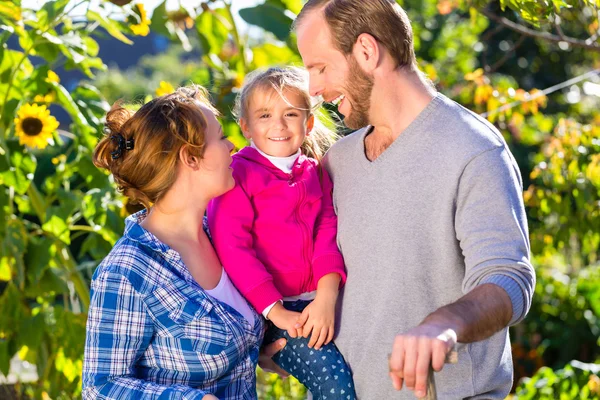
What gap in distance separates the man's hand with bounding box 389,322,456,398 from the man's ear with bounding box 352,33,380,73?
36.7 inches

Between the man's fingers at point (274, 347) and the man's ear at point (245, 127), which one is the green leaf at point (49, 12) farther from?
the man's fingers at point (274, 347)

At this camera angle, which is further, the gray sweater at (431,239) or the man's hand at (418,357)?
the gray sweater at (431,239)

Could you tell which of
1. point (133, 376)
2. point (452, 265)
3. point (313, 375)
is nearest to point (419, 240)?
point (452, 265)

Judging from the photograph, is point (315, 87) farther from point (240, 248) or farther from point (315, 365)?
point (315, 365)

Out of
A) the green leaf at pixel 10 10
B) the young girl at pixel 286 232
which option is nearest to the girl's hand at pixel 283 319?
the young girl at pixel 286 232

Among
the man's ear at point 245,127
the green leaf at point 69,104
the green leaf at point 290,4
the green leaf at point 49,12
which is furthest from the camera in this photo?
the green leaf at point 290,4

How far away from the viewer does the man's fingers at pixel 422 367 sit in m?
1.48

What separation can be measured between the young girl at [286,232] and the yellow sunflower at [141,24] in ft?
4.24

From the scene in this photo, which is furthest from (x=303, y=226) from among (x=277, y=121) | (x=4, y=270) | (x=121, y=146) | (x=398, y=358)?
(x=4, y=270)

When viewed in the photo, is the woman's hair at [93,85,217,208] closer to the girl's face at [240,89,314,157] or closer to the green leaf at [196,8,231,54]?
the girl's face at [240,89,314,157]

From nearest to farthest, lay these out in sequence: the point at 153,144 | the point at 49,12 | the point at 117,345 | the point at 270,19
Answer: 1. the point at 117,345
2. the point at 153,144
3. the point at 49,12
4. the point at 270,19

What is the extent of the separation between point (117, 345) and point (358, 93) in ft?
2.87

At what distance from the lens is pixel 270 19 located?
410 centimetres

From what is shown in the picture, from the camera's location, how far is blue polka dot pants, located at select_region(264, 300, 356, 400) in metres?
2.21
